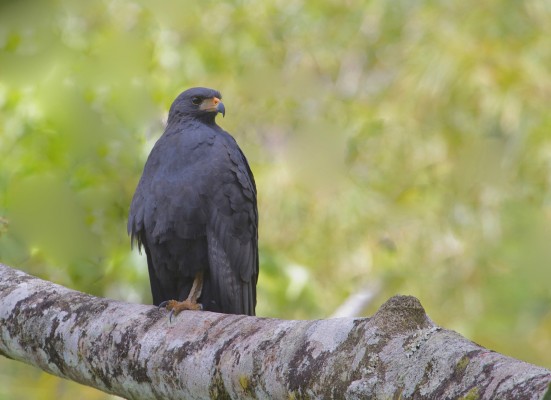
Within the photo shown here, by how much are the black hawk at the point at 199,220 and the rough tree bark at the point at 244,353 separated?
113 centimetres

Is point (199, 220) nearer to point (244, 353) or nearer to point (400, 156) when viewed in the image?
point (244, 353)

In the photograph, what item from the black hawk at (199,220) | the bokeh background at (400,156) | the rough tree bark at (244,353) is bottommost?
the rough tree bark at (244,353)

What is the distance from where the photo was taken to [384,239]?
25.5ft

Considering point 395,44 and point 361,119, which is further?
point 395,44

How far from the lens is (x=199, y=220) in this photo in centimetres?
382

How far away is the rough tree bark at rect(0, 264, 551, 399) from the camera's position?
5.09ft

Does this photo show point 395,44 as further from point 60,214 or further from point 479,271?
point 60,214

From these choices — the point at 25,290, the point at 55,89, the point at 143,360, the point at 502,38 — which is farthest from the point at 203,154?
the point at 502,38

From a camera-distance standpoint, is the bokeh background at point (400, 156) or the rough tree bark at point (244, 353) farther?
the bokeh background at point (400, 156)

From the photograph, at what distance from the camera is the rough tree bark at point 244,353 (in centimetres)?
155

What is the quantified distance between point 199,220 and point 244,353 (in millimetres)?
1860

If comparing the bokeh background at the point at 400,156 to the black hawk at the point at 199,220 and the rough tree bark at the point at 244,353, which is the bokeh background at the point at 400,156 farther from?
the rough tree bark at the point at 244,353

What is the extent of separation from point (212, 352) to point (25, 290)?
838 millimetres

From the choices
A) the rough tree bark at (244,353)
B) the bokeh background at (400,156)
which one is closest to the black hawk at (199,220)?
the rough tree bark at (244,353)
